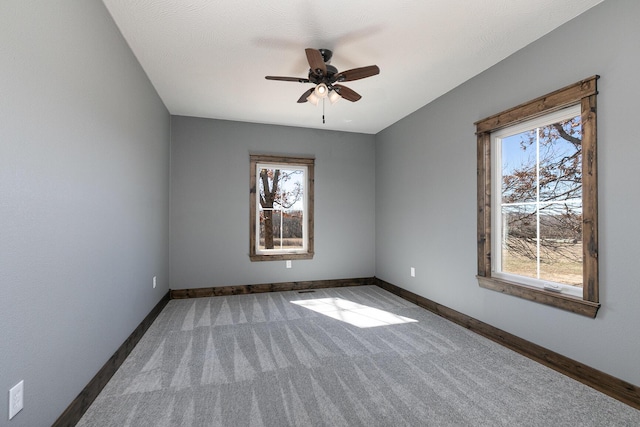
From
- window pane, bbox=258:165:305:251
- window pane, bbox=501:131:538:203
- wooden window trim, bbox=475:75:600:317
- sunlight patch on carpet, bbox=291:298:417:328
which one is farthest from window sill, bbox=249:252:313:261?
window pane, bbox=501:131:538:203

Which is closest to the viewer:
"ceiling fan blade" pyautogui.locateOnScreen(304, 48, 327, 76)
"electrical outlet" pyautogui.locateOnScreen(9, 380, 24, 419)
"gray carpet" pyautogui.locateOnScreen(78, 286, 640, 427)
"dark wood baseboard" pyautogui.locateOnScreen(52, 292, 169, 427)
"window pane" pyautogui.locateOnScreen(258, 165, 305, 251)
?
"electrical outlet" pyautogui.locateOnScreen(9, 380, 24, 419)

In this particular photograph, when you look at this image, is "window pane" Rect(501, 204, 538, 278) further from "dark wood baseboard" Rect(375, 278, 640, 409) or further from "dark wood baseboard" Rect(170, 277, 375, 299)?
"dark wood baseboard" Rect(170, 277, 375, 299)

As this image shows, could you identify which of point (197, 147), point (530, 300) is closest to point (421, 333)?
point (530, 300)

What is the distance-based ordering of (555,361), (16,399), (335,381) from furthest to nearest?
(555,361) < (335,381) < (16,399)

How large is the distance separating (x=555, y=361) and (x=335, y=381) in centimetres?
174

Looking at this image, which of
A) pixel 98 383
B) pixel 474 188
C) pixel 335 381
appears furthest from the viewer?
pixel 474 188

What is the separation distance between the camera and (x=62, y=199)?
1.61 meters

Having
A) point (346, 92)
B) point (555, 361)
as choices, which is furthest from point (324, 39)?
point (555, 361)

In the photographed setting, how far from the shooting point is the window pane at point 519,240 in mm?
2754

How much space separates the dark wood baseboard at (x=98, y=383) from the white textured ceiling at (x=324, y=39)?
2.54 metres

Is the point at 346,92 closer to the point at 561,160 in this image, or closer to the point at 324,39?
the point at 324,39

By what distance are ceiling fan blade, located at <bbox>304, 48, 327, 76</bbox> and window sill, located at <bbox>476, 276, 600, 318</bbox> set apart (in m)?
2.52

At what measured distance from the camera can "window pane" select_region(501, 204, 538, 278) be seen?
275cm

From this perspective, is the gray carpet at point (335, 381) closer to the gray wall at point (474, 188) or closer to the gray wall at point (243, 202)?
the gray wall at point (474, 188)
